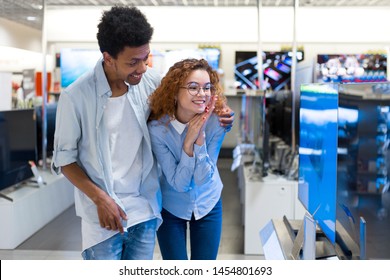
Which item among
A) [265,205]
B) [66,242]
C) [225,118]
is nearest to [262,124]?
[265,205]

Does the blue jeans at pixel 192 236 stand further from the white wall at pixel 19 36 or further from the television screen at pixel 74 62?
the television screen at pixel 74 62

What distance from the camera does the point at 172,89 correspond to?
120 cm

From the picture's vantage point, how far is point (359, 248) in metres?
0.93

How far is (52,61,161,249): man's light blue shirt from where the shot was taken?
1129 mm

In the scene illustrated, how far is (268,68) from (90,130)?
5.51 m

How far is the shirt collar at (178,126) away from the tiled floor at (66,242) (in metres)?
1.27

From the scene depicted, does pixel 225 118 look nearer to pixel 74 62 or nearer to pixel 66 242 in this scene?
pixel 66 242

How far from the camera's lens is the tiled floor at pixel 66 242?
2.62 meters

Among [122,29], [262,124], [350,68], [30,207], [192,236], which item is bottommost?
[30,207]

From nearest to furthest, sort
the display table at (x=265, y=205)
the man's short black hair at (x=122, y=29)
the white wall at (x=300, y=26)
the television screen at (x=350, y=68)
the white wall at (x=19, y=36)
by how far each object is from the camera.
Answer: the man's short black hair at (x=122, y=29) < the white wall at (x=19, y=36) < the display table at (x=265, y=205) < the television screen at (x=350, y=68) < the white wall at (x=300, y=26)

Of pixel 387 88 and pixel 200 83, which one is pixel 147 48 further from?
pixel 387 88

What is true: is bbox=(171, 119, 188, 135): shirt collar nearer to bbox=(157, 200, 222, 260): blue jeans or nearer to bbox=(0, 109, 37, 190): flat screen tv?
bbox=(157, 200, 222, 260): blue jeans

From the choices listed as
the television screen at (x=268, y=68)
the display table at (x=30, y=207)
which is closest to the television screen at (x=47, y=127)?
the display table at (x=30, y=207)

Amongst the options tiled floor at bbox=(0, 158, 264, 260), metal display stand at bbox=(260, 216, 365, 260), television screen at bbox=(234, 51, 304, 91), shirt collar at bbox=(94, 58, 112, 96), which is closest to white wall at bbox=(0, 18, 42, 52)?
Answer: tiled floor at bbox=(0, 158, 264, 260)
